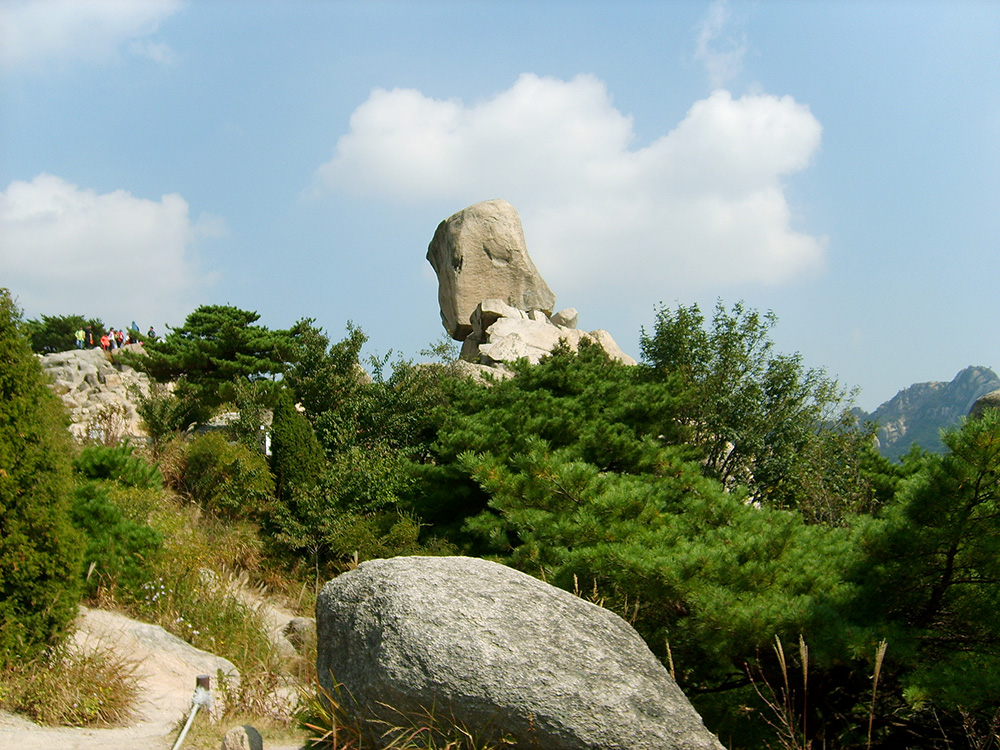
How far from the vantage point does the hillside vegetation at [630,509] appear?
4.74m

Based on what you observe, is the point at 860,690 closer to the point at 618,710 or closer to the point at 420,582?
the point at 618,710

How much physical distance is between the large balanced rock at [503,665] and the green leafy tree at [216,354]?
14.0 metres

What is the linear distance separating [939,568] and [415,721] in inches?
128

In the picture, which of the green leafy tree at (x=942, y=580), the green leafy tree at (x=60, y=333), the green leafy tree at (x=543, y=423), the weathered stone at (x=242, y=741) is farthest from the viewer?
the green leafy tree at (x=60, y=333)

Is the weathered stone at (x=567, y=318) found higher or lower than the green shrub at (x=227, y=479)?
higher

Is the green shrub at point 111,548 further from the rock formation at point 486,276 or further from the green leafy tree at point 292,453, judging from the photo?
the rock formation at point 486,276

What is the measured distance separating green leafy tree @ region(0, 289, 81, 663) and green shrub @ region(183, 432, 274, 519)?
581 centimetres

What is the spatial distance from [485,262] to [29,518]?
700 inches

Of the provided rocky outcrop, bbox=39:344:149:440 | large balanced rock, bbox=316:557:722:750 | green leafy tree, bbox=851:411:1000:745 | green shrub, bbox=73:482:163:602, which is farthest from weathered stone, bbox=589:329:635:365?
large balanced rock, bbox=316:557:722:750

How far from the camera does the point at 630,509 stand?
20.3 ft

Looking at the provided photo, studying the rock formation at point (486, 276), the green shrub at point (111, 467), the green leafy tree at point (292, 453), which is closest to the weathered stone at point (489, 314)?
the rock formation at point (486, 276)

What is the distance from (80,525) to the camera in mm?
7586

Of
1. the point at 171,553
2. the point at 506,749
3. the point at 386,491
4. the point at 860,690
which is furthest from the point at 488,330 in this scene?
the point at 506,749

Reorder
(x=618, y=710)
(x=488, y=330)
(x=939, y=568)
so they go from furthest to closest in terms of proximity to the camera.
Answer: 1. (x=488, y=330)
2. (x=939, y=568)
3. (x=618, y=710)
